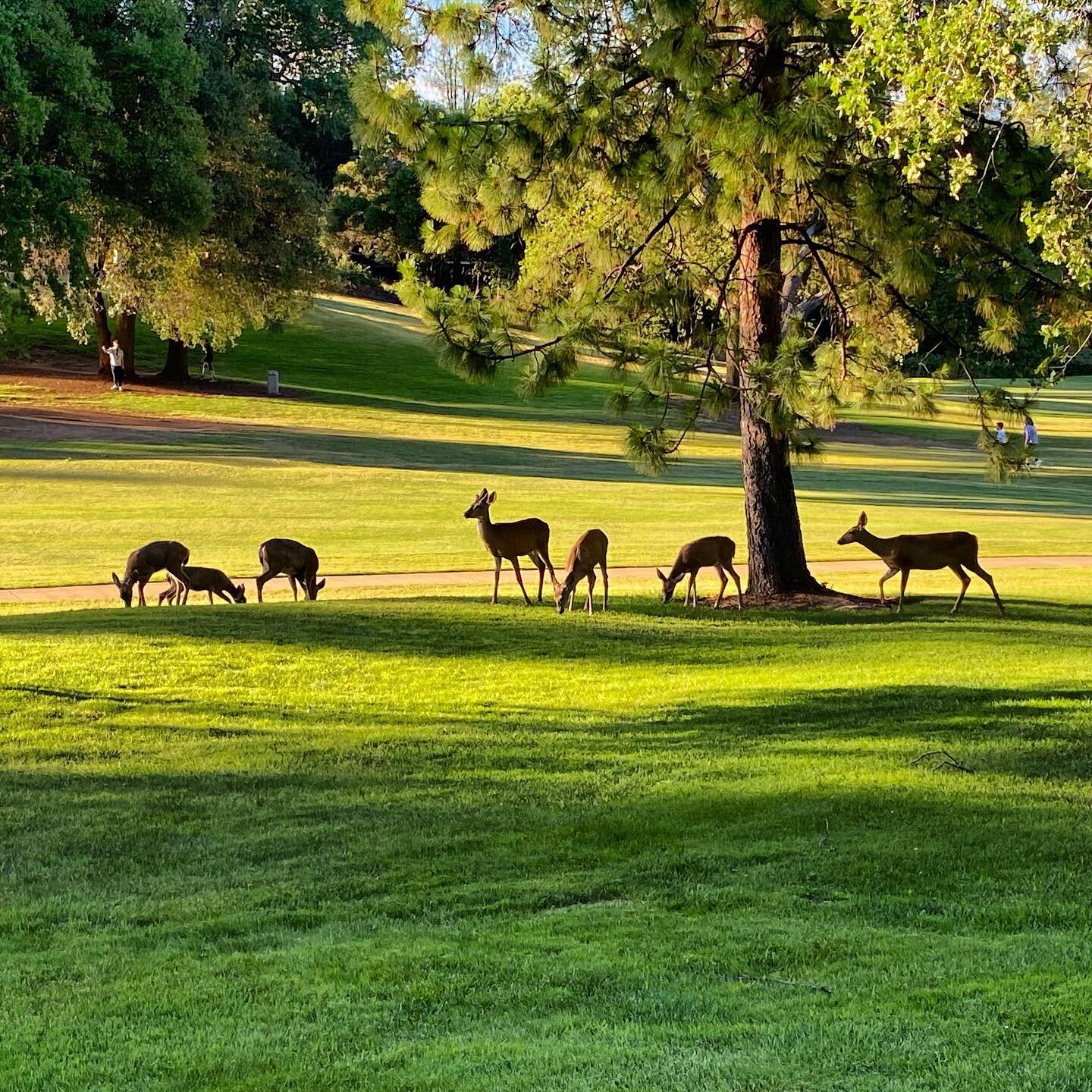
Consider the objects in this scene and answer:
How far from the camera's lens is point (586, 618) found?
57.6 ft

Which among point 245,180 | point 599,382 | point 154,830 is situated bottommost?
point 154,830

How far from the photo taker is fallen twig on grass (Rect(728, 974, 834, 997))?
573 cm

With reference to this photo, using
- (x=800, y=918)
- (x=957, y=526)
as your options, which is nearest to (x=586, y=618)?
(x=800, y=918)

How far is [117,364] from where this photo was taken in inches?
2156

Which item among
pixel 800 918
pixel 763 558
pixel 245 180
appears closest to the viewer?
pixel 800 918

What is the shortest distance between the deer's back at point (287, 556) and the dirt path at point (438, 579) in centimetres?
261

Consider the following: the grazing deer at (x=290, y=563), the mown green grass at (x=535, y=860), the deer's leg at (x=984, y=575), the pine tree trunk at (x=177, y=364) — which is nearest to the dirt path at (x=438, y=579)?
the grazing deer at (x=290, y=563)

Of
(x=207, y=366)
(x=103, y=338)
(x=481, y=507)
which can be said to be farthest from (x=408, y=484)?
(x=207, y=366)

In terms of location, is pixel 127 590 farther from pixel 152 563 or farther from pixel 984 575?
pixel 984 575

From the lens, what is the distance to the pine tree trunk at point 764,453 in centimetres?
1864

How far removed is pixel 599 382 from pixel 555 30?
57925 millimetres

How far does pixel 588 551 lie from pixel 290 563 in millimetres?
4250

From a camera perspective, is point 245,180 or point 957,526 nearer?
Result: point 957,526

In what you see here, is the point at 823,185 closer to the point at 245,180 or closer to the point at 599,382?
the point at 245,180
